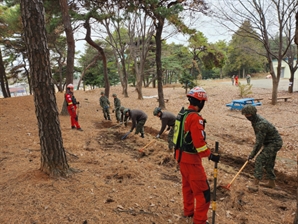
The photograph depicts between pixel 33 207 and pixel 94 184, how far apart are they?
1.01 m

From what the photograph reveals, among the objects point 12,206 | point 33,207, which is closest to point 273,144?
point 33,207

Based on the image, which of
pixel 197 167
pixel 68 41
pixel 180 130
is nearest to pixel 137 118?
pixel 180 130

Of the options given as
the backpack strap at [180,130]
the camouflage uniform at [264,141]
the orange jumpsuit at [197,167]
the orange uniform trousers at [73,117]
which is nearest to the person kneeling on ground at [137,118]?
the orange uniform trousers at [73,117]

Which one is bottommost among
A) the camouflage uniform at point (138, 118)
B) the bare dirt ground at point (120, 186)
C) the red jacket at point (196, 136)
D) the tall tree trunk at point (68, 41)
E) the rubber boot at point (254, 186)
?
the rubber boot at point (254, 186)

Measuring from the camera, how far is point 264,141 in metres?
4.57

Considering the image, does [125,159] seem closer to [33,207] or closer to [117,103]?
[33,207]

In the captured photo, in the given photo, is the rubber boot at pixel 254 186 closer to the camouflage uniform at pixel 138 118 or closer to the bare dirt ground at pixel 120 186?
the bare dirt ground at pixel 120 186

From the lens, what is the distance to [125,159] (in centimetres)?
549

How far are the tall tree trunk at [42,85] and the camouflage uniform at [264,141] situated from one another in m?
3.66

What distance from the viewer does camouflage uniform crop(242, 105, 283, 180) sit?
14.3 ft

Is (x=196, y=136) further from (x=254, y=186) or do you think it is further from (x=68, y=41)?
(x=68, y=41)

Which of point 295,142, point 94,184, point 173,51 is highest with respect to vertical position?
point 173,51

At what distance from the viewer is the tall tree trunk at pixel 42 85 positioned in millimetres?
3350

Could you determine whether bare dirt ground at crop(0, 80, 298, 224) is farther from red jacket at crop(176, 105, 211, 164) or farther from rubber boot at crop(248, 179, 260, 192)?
red jacket at crop(176, 105, 211, 164)
